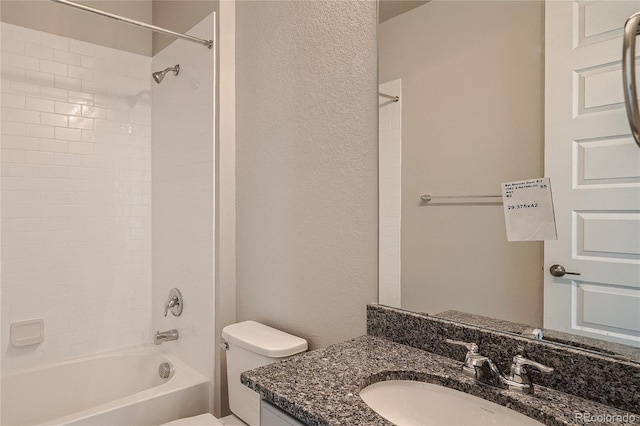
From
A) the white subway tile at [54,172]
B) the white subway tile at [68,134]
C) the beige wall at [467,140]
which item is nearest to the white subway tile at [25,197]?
the white subway tile at [54,172]

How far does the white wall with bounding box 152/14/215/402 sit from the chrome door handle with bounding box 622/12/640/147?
5.44ft

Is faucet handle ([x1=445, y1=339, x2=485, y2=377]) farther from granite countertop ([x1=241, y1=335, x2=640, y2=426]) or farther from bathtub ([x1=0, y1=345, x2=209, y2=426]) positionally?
bathtub ([x1=0, y1=345, x2=209, y2=426])

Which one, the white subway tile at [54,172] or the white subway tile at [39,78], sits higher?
the white subway tile at [39,78]

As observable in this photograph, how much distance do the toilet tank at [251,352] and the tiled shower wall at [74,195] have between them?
3.97 feet

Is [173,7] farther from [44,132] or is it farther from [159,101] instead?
[44,132]

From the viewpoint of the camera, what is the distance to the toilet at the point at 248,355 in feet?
5.12

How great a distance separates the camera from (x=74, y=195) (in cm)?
245

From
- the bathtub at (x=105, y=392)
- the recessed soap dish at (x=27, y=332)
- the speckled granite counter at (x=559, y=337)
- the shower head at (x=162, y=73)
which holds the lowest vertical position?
the bathtub at (x=105, y=392)

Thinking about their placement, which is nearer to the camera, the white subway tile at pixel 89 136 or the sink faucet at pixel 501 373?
the sink faucet at pixel 501 373

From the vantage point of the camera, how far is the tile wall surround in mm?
857

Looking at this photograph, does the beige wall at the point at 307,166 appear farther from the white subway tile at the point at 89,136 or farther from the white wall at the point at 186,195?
the white subway tile at the point at 89,136

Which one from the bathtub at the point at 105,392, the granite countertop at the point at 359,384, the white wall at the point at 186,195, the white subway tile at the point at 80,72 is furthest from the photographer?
the white subway tile at the point at 80,72

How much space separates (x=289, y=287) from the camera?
1763mm

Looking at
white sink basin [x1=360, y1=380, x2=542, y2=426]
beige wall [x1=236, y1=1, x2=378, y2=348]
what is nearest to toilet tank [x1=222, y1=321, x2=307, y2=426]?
beige wall [x1=236, y1=1, x2=378, y2=348]
